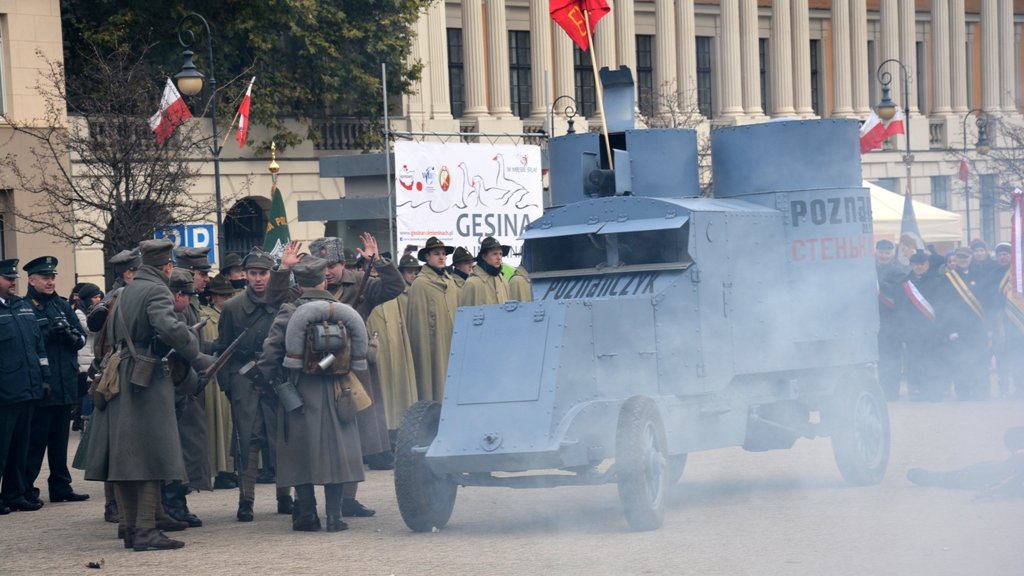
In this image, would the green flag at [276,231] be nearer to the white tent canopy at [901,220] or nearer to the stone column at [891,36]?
the white tent canopy at [901,220]

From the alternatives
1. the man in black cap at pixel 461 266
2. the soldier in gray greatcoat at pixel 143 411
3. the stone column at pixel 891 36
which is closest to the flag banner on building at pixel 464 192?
the man in black cap at pixel 461 266

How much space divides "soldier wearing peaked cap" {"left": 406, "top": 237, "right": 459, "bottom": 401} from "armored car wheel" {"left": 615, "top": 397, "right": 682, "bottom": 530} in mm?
5534

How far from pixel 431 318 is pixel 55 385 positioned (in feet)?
12.8

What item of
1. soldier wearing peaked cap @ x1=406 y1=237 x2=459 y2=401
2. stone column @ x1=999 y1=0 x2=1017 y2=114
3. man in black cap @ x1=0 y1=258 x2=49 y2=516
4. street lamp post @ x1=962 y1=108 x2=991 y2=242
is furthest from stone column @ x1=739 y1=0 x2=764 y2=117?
man in black cap @ x1=0 y1=258 x2=49 y2=516

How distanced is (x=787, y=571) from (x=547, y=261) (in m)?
4.11

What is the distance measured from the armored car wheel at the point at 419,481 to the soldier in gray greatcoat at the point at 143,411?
1448mm

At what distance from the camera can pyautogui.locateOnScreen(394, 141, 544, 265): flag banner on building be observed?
21359mm

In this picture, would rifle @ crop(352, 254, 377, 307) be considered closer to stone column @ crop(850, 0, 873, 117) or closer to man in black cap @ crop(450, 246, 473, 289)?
man in black cap @ crop(450, 246, 473, 289)

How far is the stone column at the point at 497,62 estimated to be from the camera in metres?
46.1

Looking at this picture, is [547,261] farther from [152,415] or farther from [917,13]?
[917,13]

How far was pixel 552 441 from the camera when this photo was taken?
11.0 m

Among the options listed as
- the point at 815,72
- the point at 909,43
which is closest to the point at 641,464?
the point at 815,72

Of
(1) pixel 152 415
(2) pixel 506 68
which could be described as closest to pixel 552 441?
(1) pixel 152 415

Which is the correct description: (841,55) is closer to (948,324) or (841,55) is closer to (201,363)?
(948,324)
